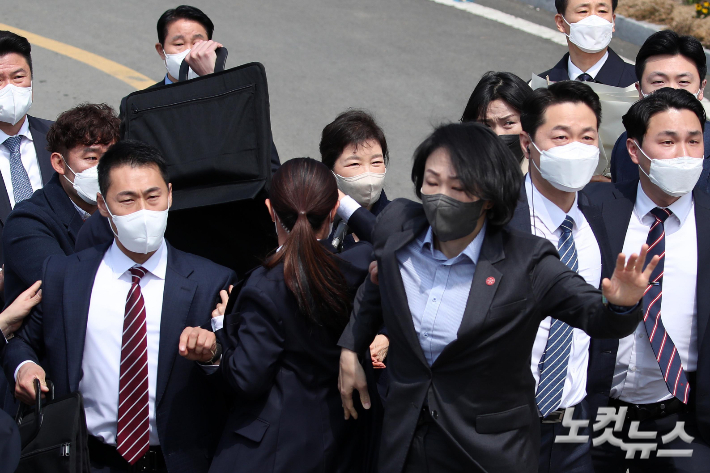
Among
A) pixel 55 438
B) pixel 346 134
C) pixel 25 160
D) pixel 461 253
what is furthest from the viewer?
pixel 25 160

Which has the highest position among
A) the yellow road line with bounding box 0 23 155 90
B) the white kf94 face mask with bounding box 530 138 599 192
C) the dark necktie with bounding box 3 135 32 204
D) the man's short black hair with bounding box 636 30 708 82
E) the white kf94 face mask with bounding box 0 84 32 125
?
the man's short black hair with bounding box 636 30 708 82

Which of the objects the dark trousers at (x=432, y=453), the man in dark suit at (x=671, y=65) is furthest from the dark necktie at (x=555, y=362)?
the man in dark suit at (x=671, y=65)

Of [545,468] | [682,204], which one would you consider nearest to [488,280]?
[545,468]

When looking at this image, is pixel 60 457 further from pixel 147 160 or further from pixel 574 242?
pixel 574 242

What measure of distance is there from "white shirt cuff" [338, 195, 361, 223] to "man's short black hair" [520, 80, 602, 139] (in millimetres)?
857

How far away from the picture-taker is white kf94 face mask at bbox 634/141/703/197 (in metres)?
3.39

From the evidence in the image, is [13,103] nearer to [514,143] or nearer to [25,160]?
[25,160]

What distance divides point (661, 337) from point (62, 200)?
2.92 m

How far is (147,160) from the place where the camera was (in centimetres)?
342

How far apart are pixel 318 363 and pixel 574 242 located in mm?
1186

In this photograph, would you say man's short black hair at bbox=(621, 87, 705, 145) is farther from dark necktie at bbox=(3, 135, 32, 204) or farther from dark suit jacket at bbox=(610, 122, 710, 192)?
dark necktie at bbox=(3, 135, 32, 204)

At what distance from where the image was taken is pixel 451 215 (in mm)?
2594

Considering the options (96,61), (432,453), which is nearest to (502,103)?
(432,453)

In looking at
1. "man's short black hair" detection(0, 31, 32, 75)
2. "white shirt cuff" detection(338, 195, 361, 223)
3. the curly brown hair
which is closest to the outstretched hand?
"white shirt cuff" detection(338, 195, 361, 223)
